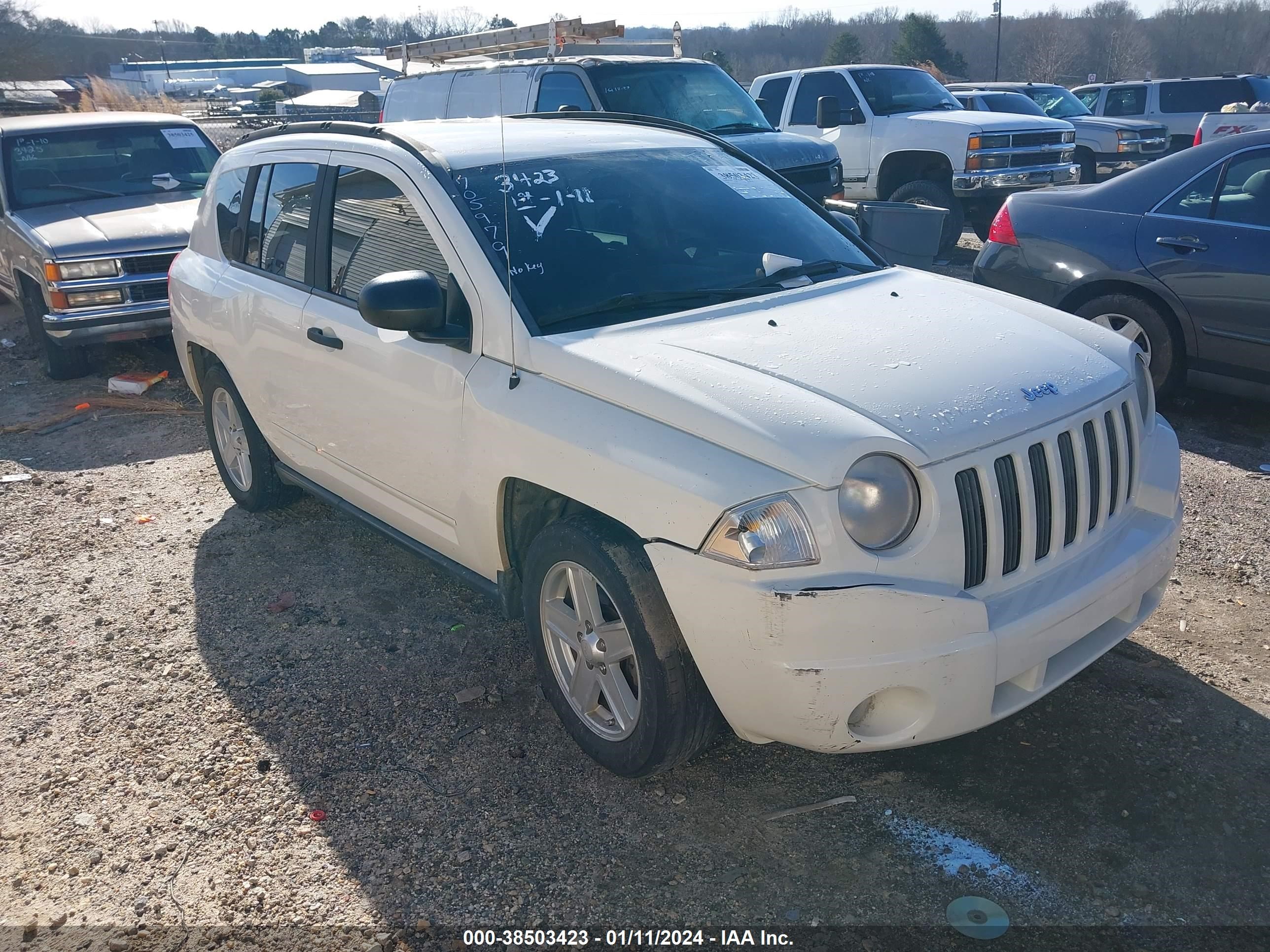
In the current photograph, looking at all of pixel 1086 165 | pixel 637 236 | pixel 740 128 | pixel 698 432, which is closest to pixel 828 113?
pixel 740 128

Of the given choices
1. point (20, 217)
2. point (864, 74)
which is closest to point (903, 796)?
point (20, 217)

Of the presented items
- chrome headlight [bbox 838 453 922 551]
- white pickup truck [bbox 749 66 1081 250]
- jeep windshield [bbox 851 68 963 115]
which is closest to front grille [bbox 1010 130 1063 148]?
white pickup truck [bbox 749 66 1081 250]

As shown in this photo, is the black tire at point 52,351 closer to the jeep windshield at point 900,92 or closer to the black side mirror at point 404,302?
the black side mirror at point 404,302

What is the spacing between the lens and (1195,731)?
3.28 metres

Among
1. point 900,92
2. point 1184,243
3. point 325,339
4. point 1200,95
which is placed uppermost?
point 900,92

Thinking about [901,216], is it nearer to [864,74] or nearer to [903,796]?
[903,796]

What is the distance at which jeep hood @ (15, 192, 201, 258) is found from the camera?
25.8 feet

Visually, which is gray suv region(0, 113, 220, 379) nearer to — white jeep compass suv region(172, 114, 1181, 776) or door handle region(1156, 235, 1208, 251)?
white jeep compass suv region(172, 114, 1181, 776)

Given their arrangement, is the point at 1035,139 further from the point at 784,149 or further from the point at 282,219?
the point at 282,219

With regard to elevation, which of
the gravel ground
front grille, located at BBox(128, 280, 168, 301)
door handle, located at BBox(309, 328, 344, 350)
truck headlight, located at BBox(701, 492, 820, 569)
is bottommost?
the gravel ground

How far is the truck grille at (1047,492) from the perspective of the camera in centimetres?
266

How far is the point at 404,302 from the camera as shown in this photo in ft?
10.5

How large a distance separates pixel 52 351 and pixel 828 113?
842cm

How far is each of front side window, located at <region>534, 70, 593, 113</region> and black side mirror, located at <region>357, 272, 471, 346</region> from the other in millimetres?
6944
